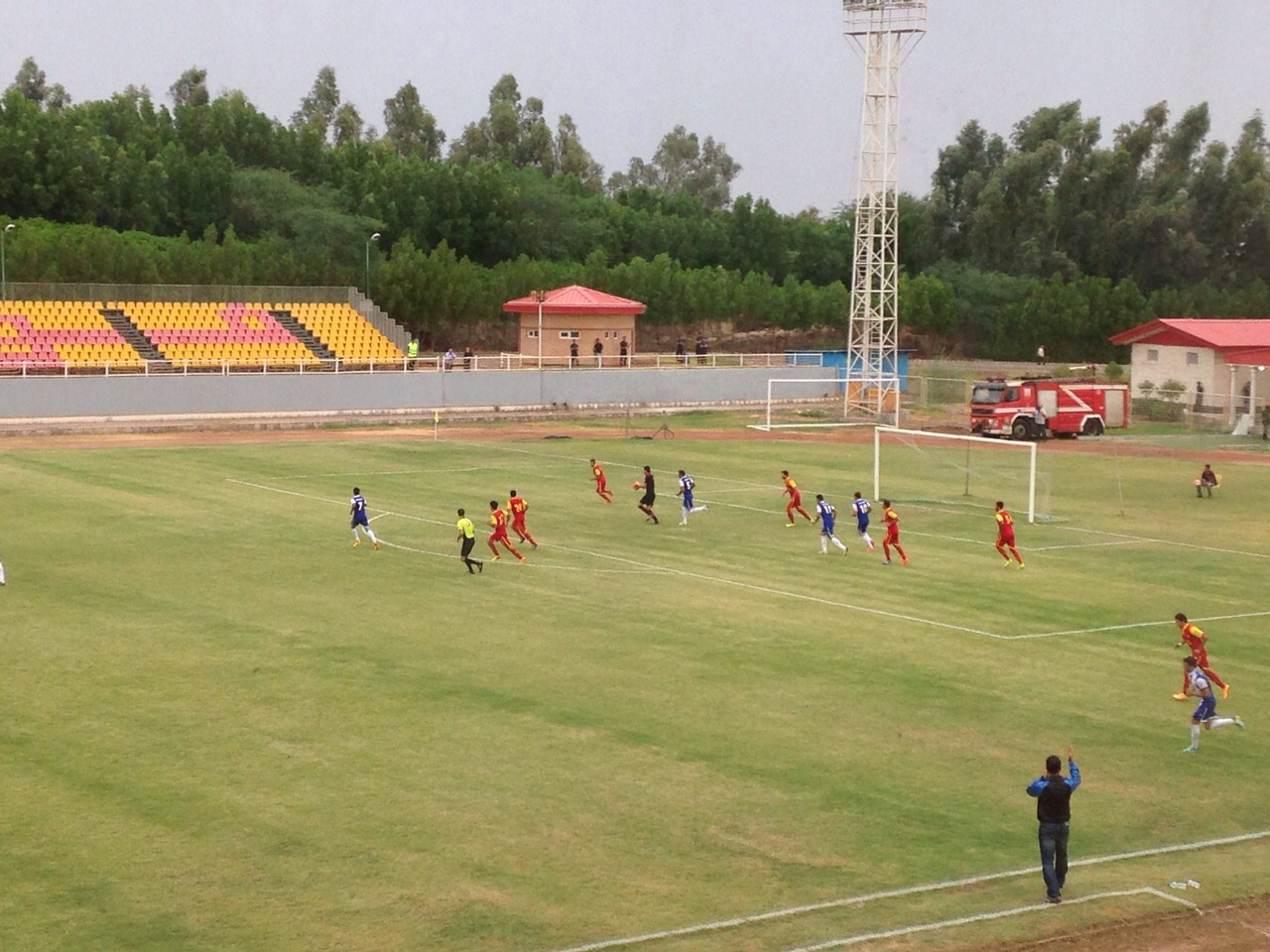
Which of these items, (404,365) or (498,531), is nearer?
(498,531)

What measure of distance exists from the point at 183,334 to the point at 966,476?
39.9m

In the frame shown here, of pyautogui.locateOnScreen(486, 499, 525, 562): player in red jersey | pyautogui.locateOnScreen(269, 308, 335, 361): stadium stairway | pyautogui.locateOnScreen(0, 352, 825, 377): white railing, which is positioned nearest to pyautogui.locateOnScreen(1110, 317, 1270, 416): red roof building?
pyautogui.locateOnScreen(0, 352, 825, 377): white railing

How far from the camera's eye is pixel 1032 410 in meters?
66.0

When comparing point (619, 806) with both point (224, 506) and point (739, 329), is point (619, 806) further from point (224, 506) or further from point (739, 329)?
point (739, 329)

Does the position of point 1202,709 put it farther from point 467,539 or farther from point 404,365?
point 404,365

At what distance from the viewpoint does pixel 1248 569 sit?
3528cm

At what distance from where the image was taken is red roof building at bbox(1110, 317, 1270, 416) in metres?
72.6

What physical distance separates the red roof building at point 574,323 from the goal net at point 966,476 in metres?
27.6

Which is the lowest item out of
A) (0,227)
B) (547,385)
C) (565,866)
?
(565,866)

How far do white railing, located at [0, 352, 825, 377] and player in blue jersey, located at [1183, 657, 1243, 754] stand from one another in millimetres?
50969

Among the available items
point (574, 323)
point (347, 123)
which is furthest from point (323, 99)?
point (574, 323)

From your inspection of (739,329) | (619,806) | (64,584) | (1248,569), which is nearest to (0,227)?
(739,329)

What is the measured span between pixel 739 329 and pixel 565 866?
3402 inches

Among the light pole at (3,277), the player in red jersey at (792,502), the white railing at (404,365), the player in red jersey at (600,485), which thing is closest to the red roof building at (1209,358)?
the white railing at (404,365)
